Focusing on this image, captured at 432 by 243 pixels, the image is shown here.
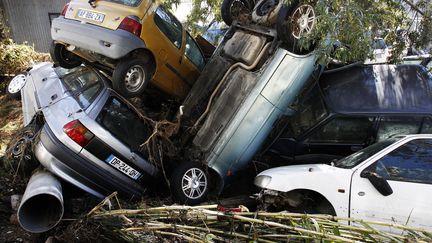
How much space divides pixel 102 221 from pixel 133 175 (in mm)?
1391

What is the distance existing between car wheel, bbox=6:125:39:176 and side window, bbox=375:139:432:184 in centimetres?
425

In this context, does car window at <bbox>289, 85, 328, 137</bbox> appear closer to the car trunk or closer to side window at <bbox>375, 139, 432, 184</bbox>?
side window at <bbox>375, 139, 432, 184</bbox>

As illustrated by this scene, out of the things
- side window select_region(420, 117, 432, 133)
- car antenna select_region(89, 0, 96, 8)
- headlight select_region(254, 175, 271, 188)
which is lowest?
headlight select_region(254, 175, 271, 188)

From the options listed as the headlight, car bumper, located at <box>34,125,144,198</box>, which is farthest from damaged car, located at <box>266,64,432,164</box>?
car bumper, located at <box>34,125,144,198</box>

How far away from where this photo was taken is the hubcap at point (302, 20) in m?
6.23

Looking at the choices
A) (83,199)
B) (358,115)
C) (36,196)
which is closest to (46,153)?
(36,196)

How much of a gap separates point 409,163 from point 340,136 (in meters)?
1.82

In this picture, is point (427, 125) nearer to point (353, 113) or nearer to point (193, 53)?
point (353, 113)

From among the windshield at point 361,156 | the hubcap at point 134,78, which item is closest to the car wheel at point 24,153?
the hubcap at point 134,78

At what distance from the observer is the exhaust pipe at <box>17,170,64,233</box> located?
4703 millimetres

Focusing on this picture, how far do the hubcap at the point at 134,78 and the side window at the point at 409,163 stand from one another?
3.32 meters

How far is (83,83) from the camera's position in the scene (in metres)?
6.24

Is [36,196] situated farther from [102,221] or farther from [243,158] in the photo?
[243,158]

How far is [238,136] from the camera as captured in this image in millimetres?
6121
